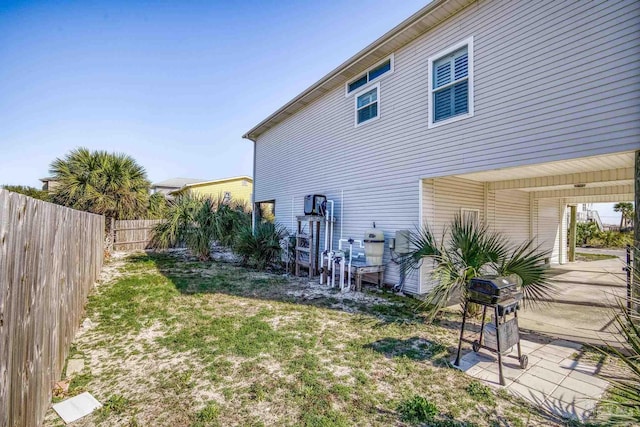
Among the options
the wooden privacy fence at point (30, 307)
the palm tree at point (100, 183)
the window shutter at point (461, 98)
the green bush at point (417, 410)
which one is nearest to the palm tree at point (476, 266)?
the green bush at point (417, 410)

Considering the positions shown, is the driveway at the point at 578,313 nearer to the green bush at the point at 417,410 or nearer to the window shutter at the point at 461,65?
the green bush at the point at 417,410

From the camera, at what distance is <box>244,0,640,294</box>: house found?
13.1 ft

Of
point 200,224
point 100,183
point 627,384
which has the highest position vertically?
point 100,183

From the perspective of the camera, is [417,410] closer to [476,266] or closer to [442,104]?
[476,266]

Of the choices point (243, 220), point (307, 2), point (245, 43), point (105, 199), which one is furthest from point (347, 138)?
point (105, 199)

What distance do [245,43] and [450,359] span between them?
32.5 ft

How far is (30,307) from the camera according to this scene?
2.12 m

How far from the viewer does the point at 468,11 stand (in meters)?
5.46

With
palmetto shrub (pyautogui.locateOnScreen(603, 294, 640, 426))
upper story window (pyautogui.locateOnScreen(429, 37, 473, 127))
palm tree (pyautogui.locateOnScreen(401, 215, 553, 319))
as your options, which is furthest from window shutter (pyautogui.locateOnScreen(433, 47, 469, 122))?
palmetto shrub (pyautogui.locateOnScreen(603, 294, 640, 426))

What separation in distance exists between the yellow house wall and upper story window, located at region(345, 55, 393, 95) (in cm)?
1624

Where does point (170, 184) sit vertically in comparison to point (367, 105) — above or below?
above

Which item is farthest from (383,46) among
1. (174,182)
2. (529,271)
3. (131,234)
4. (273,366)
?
(174,182)

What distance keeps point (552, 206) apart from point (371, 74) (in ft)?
27.6

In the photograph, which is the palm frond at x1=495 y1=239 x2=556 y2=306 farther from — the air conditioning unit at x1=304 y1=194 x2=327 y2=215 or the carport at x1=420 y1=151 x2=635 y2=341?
the air conditioning unit at x1=304 y1=194 x2=327 y2=215
